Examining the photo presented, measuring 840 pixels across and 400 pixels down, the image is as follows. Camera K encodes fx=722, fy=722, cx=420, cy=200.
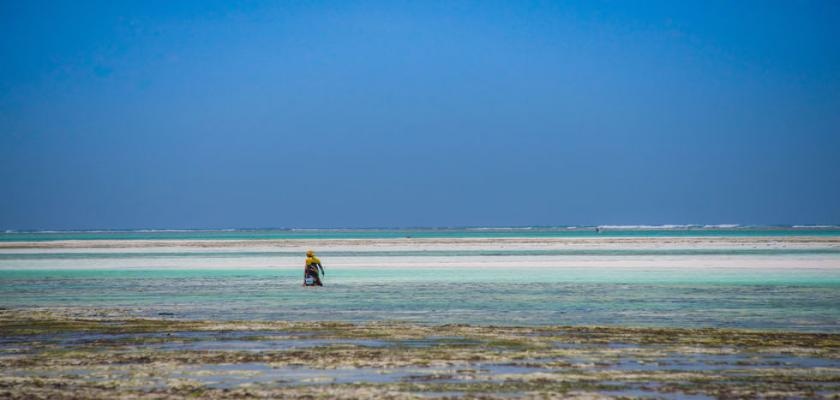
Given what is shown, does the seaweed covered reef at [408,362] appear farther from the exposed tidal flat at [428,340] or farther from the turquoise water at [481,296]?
the turquoise water at [481,296]

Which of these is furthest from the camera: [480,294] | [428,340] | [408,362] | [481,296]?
[480,294]

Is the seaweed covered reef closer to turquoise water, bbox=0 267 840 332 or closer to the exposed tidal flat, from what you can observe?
the exposed tidal flat

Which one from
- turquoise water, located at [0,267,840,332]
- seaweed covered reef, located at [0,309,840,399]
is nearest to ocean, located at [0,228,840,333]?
turquoise water, located at [0,267,840,332]

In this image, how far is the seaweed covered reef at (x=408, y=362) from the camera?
7.61m

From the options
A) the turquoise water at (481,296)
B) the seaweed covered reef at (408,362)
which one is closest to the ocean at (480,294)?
the turquoise water at (481,296)

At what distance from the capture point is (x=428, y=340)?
1125 cm

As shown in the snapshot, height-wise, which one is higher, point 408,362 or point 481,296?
point 481,296

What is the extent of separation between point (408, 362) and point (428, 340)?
6.38ft

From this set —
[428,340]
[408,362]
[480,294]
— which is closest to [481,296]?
[480,294]

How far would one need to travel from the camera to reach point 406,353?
10031 millimetres

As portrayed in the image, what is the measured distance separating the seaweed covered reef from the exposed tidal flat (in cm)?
3

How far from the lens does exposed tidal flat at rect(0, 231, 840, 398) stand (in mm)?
7855

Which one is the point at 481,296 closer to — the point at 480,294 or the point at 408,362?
the point at 480,294

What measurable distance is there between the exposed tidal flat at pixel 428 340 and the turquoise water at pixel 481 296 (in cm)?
9
